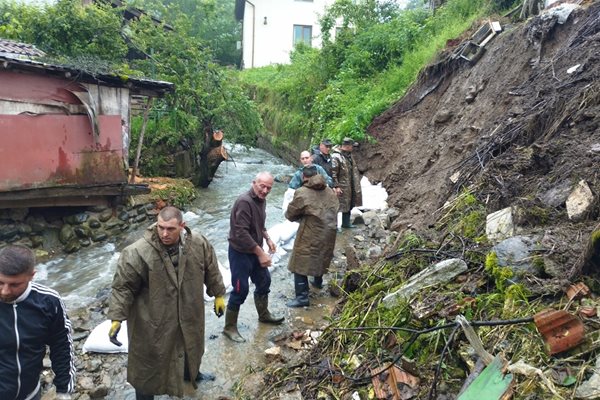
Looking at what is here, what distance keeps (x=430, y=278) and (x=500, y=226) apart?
116 cm

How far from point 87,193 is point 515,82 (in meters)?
8.28

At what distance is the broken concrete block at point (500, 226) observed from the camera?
414 centimetres

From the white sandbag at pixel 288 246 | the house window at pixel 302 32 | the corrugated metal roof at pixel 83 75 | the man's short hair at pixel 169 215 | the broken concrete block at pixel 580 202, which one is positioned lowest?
the white sandbag at pixel 288 246

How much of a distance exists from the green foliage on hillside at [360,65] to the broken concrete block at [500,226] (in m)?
7.01

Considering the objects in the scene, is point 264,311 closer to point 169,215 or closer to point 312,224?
point 312,224

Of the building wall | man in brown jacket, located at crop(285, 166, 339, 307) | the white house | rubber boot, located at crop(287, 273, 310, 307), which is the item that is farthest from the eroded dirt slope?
the white house

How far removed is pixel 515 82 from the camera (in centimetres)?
804

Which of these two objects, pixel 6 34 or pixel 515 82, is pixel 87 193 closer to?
pixel 6 34

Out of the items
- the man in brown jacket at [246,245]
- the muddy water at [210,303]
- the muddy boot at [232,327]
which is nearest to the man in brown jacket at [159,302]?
the muddy water at [210,303]

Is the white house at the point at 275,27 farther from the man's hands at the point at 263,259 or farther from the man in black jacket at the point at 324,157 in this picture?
the man's hands at the point at 263,259

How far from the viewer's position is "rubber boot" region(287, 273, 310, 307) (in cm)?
570

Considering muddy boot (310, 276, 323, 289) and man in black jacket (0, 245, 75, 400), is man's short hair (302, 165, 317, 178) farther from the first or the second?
man in black jacket (0, 245, 75, 400)

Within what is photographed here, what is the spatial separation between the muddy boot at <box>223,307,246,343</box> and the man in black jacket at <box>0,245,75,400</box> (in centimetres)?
226

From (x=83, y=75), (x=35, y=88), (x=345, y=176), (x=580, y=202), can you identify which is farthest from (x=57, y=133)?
(x=580, y=202)
